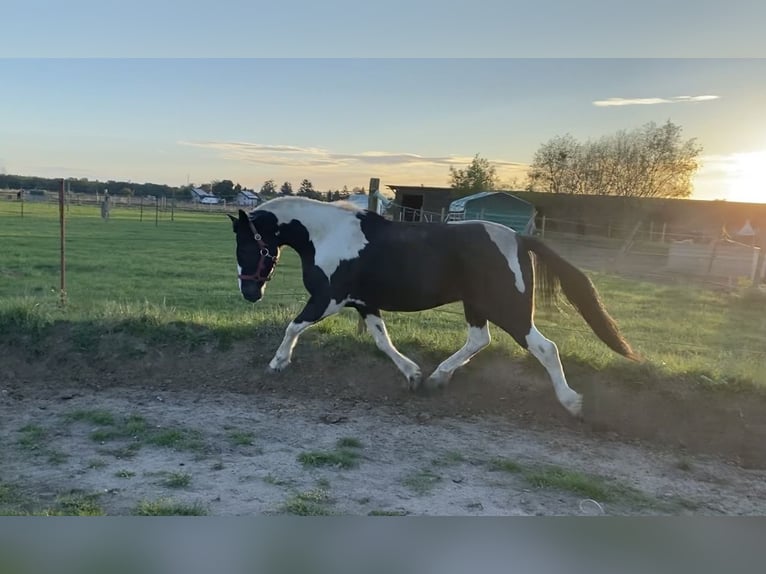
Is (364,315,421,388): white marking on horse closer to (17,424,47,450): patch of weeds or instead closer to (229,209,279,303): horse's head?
(229,209,279,303): horse's head

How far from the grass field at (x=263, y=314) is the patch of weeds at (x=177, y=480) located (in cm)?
228

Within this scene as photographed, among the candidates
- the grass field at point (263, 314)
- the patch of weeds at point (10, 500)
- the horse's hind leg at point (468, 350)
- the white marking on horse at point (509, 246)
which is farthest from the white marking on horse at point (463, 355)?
the patch of weeds at point (10, 500)

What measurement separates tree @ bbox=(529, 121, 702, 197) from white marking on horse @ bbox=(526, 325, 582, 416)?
3747 millimetres

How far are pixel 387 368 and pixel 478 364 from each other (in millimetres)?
834

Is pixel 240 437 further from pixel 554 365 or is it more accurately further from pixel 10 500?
pixel 554 365

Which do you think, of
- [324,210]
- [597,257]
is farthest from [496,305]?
[597,257]

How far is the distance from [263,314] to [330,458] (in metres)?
3.15

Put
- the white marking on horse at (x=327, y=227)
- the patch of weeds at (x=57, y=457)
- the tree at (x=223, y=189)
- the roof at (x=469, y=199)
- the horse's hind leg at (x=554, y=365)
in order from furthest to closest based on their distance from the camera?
the roof at (x=469, y=199) → the tree at (x=223, y=189) → the white marking on horse at (x=327, y=227) → the horse's hind leg at (x=554, y=365) → the patch of weeds at (x=57, y=457)

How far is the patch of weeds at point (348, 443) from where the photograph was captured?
395cm

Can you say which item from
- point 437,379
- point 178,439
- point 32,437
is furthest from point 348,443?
point 32,437

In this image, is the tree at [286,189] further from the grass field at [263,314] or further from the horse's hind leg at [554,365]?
the horse's hind leg at [554,365]

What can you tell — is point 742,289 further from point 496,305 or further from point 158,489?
point 158,489

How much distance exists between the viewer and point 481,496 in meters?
3.27

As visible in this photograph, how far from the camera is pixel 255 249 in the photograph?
193 inches
